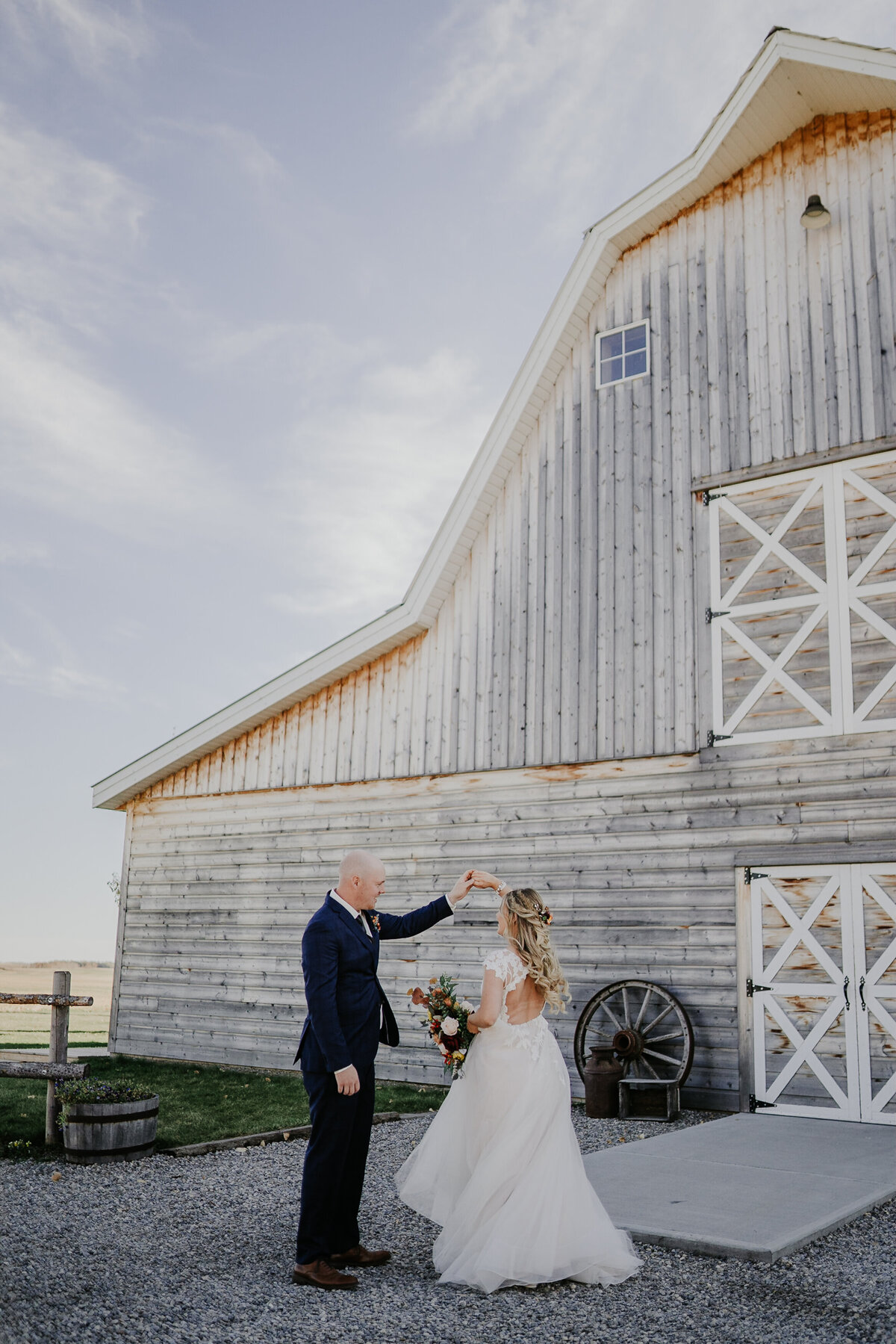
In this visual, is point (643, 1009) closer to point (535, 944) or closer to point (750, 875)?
point (750, 875)

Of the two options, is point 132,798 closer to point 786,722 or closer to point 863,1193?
point 786,722

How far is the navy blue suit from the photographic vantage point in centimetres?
465

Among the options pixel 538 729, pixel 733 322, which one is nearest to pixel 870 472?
pixel 733 322

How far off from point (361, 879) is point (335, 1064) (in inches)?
31.1

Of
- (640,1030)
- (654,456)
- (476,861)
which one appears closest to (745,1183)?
(640,1030)

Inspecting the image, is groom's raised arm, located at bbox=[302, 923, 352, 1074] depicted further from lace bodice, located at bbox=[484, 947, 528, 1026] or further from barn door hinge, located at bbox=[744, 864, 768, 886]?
barn door hinge, located at bbox=[744, 864, 768, 886]

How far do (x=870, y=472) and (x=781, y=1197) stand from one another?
6040mm

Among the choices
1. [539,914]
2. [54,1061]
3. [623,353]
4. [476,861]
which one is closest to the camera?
[539,914]

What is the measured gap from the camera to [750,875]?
962 centimetres

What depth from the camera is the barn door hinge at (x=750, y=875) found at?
9531 mm

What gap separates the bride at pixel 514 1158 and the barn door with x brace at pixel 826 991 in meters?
4.61

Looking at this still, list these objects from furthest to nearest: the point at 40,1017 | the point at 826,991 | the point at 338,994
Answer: the point at 40,1017 → the point at 826,991 → the point at 338,994

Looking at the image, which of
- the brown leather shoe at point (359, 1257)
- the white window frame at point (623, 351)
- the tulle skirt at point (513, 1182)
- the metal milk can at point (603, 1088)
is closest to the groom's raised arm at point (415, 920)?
the tulle skirt at point (513, 1182)

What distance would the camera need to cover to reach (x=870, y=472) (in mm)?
9445
